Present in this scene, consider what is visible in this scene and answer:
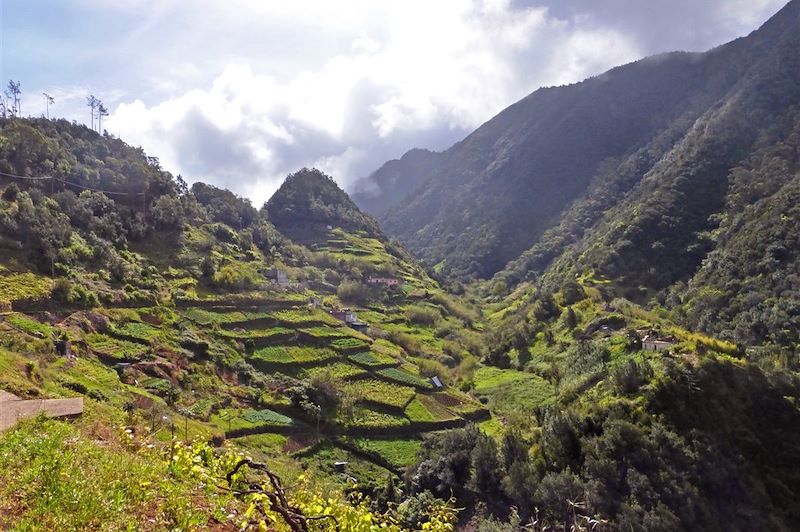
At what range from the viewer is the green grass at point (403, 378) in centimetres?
3838

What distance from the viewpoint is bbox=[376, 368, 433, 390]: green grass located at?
126ft

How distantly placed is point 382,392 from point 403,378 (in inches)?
134

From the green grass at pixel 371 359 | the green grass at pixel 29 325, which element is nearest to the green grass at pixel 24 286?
the green grass at pixel 29 325

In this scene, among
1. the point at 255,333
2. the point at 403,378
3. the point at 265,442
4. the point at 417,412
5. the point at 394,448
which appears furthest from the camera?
the point at 255,333

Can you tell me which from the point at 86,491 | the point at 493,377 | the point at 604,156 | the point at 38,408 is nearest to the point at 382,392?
the point at 493,377

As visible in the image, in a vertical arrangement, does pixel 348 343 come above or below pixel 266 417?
above

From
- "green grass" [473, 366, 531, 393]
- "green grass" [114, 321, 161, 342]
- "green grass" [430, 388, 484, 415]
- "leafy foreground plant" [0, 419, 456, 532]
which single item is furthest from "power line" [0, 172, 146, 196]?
"leafy foreground plant" [0, 419, 456, 532]

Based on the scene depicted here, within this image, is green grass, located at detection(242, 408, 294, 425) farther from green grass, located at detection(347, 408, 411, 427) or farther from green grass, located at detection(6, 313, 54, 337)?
green grass, located at detection(6, 313, 54, 337)

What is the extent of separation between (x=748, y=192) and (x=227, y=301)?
6288 centimetres

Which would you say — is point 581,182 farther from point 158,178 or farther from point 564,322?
point 158,178

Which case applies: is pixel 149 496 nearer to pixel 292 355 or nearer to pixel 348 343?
pixel 292 355

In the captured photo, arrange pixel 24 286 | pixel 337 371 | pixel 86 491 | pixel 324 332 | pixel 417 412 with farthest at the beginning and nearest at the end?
pixel 324 332 < pixel 337 371 < pixel 417 412 < pixel 24 286 < pixel 86 491

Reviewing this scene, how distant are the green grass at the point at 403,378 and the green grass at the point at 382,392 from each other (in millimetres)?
827

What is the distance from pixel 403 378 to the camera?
127 ft
